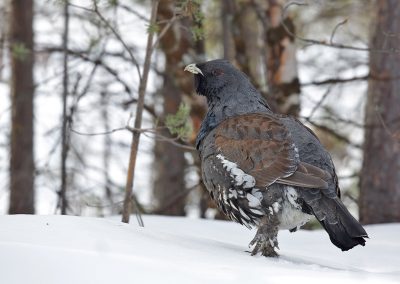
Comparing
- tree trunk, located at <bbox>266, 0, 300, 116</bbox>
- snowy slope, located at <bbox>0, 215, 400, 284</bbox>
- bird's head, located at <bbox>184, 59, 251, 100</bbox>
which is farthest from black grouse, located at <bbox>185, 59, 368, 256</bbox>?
tree trunk, located at <bbox>266, 0, 300, 116</bbox>

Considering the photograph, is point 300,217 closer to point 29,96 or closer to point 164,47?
point 164,47

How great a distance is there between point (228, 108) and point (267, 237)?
1180 millimetres

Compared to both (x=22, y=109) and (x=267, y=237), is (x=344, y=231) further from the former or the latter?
(x=22, y=109)

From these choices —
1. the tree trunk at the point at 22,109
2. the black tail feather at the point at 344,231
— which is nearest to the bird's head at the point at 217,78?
the black tail feather at the point at 344,231

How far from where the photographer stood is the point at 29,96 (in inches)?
379

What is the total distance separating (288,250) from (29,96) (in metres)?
4.77

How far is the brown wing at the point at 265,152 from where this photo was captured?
5176mm

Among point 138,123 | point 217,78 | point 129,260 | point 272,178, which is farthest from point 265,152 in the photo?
point 129,260

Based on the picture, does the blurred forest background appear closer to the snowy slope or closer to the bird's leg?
the bird's leg

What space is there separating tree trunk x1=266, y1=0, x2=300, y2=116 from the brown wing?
344 centimetres

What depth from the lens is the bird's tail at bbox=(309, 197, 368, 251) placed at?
493 cm

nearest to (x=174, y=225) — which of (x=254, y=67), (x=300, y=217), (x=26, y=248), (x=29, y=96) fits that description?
(x=300, y=217)

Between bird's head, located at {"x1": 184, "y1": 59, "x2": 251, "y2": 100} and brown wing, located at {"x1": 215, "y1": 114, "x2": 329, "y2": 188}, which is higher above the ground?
bird's head, located at {"x1": 184, "y1": 59, "x2": 251, "y2": 100}

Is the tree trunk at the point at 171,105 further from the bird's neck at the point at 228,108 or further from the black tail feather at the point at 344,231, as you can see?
the black tail feather at the point at 344,231
